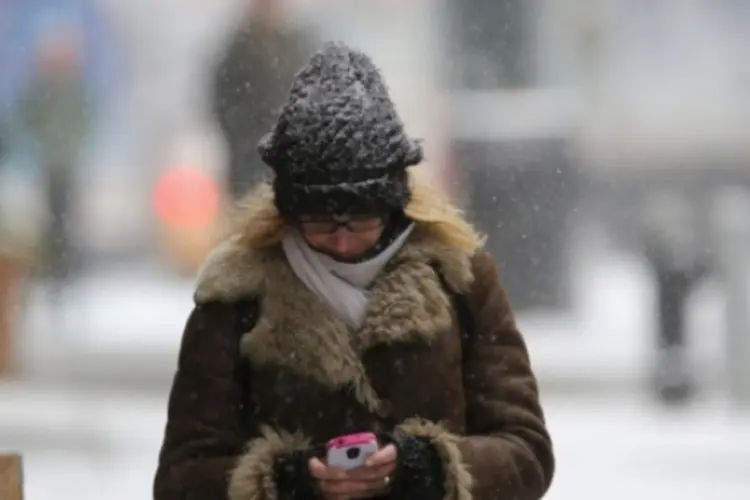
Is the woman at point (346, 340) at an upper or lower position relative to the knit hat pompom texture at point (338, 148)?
lower

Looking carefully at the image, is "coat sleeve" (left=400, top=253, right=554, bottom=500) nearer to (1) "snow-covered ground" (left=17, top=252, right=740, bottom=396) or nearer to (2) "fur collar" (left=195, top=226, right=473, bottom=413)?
(2) "fur collar" (left=195, top=226, right=473, bottom=413)

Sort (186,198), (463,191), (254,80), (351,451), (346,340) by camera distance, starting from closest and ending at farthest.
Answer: (351,451), (346,340), (254,80), (463,191), (186,198)

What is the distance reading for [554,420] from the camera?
3.13 metres

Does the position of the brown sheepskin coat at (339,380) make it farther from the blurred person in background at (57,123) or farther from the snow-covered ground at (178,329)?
the blurred person in background at (57,123)

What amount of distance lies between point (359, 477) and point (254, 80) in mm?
1653

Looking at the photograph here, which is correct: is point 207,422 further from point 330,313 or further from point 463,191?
point 463,191

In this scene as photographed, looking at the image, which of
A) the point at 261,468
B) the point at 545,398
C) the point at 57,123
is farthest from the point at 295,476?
the point at 57,123

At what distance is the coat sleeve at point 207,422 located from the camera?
1.56 m

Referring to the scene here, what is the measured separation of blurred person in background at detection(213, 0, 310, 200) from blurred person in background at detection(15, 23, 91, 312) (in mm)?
417

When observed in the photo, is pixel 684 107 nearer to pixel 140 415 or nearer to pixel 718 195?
pixel 718 195

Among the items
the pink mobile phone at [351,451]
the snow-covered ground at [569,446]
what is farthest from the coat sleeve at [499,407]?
the snow-covered ground at [569,446]

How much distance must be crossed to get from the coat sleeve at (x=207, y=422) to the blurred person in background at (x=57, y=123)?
168 cm

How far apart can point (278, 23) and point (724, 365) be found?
1547 millimetres

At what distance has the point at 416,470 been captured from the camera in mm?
1499
